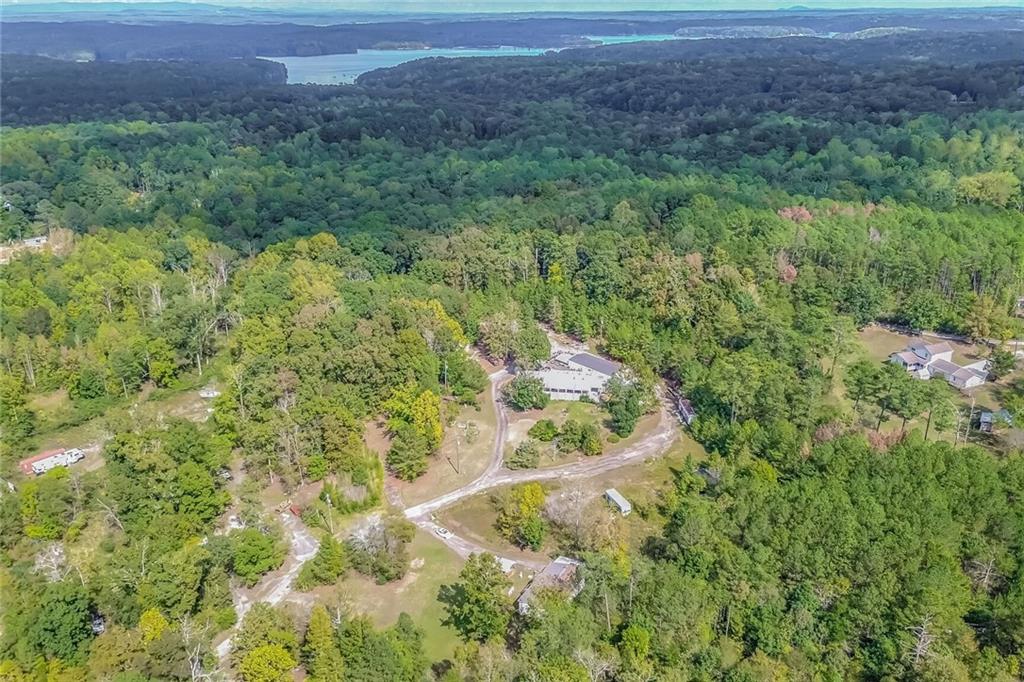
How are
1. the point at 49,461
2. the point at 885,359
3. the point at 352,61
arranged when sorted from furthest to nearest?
1. the point at 352,61
2. the point at 885,359
3. the point at 49,461

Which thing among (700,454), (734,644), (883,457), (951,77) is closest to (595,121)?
(951,77)

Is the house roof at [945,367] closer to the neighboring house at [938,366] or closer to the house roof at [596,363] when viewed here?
the neighboring house at [938,366]

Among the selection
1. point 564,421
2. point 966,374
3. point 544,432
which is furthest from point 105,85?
point 966,374

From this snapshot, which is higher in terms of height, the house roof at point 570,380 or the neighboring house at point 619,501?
the house roof at point 570,380

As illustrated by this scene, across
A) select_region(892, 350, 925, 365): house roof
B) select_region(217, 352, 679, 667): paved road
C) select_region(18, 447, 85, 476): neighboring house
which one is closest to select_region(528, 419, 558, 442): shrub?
select_region(217, 352, 679, 667): paved road

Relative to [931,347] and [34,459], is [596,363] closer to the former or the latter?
[931,347]

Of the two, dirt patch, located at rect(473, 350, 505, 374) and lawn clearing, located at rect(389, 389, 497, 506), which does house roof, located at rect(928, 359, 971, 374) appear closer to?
dirt patch, located at rect(473, 350, 505, 374)

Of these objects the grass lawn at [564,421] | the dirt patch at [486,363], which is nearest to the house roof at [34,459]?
the grass lawn at [564,421]
